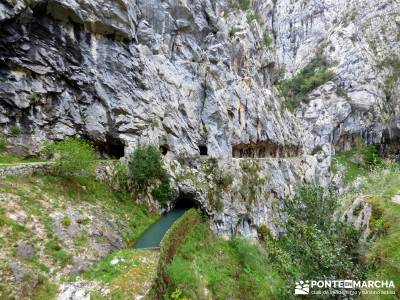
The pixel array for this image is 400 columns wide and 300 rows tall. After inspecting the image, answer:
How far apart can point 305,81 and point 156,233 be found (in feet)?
319

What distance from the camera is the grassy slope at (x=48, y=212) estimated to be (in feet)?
52.7

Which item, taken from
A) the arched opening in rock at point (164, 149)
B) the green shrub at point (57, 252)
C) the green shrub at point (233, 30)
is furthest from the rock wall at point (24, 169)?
the green shrub at point (233, 30)

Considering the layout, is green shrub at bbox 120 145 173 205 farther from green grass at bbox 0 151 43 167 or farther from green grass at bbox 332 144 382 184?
green grass at bbox 332 144 382 184

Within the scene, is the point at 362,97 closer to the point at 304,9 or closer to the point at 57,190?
the point at 304,9

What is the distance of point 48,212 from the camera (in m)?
20.7

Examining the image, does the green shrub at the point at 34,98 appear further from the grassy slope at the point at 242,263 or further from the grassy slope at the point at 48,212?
the grassy slope at the point at 242,263

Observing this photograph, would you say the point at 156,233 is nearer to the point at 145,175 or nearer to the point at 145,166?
the point at 145,175

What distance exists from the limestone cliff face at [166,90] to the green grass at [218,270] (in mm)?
11173

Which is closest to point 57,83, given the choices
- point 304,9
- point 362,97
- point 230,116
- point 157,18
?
point 157,18

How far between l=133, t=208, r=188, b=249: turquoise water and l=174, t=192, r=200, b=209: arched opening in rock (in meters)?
4.03

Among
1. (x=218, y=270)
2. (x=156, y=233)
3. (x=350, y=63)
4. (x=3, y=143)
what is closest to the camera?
(x=218, y=270)

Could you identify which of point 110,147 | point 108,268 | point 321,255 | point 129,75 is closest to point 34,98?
point 110,147

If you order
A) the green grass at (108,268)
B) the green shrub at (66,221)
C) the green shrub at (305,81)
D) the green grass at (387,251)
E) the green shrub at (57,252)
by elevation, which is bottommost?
the green grass at (108,268)

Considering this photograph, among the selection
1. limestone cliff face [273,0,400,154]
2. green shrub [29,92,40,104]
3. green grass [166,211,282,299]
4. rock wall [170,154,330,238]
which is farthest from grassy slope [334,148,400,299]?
limestone cliff face [273,0,400,154]
